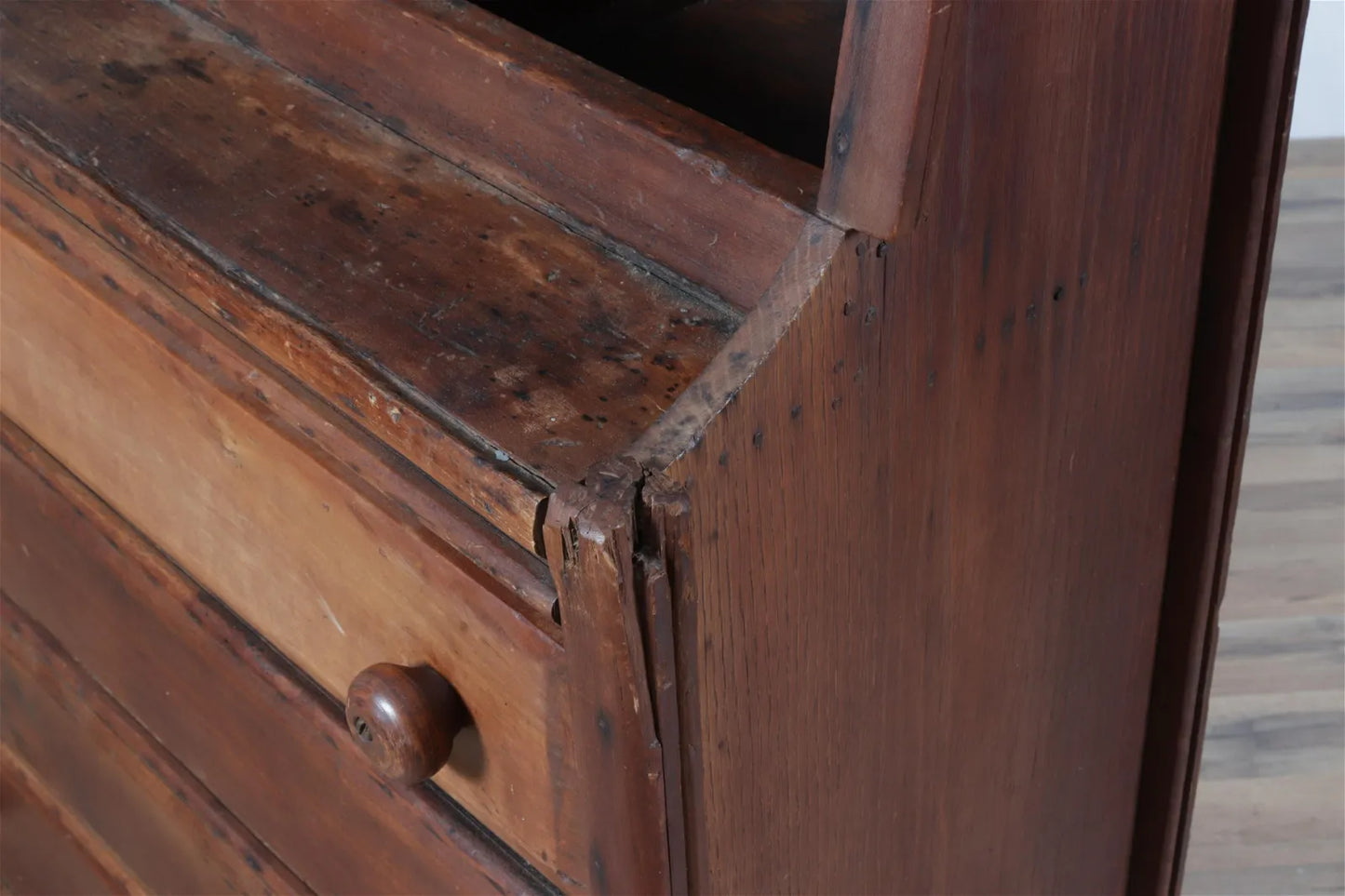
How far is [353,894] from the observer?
80 cm

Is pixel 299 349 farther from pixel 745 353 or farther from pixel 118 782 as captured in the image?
pixel 118 782

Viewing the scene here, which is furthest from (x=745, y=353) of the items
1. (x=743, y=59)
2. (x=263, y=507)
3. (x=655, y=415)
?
(x=743, y=59)

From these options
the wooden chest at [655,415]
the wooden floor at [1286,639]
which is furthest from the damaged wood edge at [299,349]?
the wooden floor at [1286,639]

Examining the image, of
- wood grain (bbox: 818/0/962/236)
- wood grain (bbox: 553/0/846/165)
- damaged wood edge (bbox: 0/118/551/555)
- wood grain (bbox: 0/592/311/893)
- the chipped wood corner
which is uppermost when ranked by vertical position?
wood grain (bbox: 818/0/962/236)

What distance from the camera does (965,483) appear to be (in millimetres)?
620

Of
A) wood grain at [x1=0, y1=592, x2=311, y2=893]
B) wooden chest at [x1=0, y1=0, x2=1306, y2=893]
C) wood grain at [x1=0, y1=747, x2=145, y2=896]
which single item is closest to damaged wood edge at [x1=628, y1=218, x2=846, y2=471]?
wooden chest at [x1=0, y1=0, x2=1306, y2=893]

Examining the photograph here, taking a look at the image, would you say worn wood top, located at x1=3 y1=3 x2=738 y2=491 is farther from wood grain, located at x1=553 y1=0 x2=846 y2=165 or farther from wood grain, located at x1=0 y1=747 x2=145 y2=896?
wood grain, located at x1=0 y1=747 x2=145 y2=896

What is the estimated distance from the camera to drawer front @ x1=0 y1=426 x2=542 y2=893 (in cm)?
Answer: 74

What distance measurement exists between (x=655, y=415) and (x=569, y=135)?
6.0 inches

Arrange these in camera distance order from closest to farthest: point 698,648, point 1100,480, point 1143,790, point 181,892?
1. point 698,648
2. point 1100,480
3. point 1143,790
4. point 181,892

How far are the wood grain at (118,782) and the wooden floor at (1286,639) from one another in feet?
2.68

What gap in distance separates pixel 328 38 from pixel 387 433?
0.87 ft

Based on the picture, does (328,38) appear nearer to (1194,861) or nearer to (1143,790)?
(1143,790)

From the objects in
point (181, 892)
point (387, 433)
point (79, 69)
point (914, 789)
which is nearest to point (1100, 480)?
point (914, 789)
